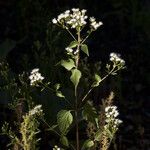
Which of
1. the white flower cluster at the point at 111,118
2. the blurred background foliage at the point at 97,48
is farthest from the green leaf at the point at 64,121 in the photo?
the blurred background foliage at the point at 97,48

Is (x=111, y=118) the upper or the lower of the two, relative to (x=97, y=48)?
lower

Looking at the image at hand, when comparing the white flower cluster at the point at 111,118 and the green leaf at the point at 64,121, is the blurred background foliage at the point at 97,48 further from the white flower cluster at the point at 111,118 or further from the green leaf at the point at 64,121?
the white flower cluster at the point at 111,118

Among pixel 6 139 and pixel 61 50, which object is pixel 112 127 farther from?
pixel 61 50

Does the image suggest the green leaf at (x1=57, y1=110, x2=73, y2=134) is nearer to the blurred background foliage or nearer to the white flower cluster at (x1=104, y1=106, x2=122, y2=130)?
the white flower cluster at (x1=104, y1=106, x2=122, y2=130)

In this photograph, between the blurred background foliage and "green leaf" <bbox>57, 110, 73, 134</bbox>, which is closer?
"green leaf" <bbox>57, 110, 73, 134</bbox>

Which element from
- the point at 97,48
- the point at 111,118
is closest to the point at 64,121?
the point at 111,118

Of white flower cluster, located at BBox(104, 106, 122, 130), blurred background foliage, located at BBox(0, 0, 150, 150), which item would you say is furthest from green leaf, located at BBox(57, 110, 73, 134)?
blurred background foliage, located at BBox(0, 0, 150, 150)

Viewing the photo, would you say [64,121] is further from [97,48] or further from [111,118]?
[97,48]

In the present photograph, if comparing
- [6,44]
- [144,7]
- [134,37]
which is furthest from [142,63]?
[6,44]
